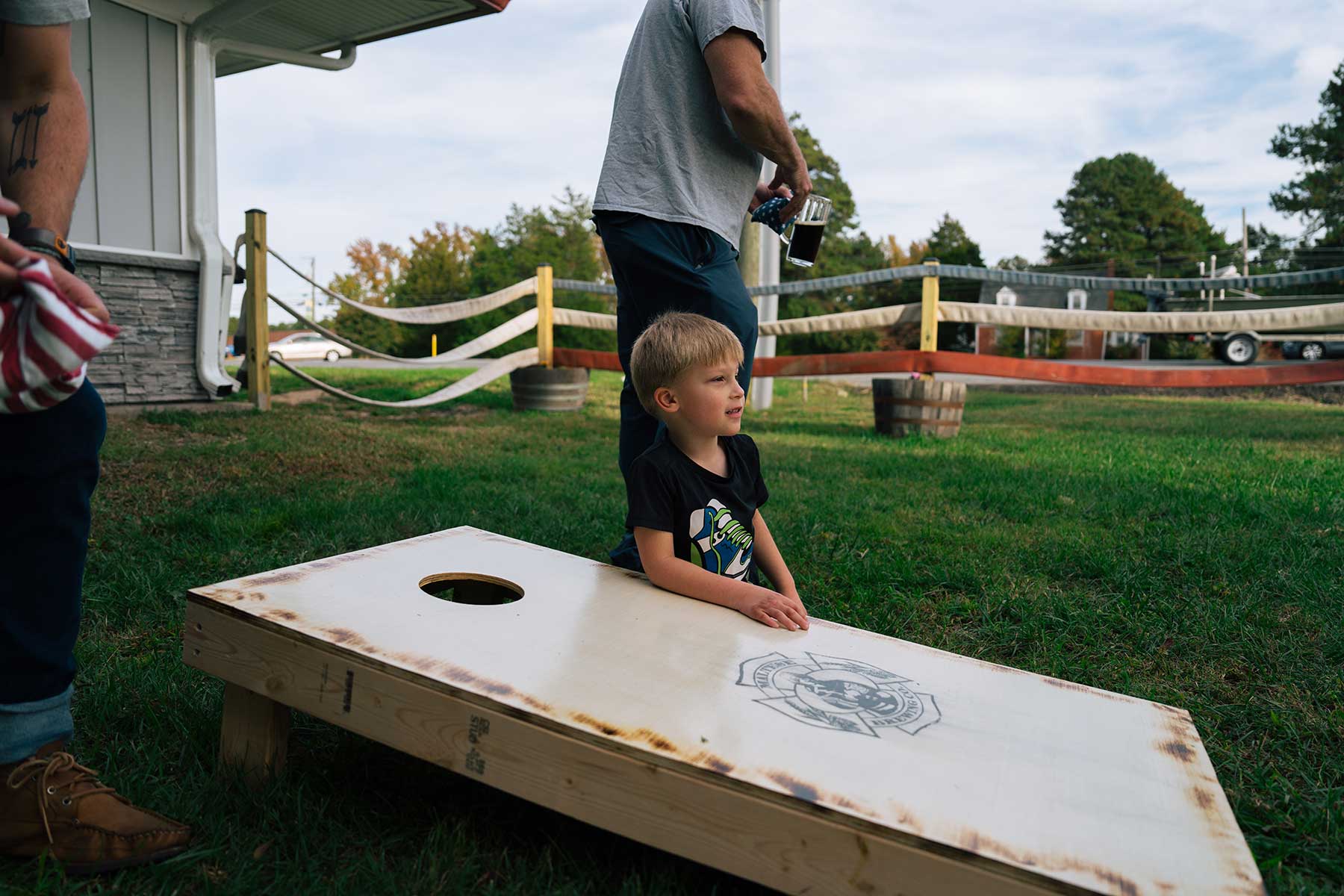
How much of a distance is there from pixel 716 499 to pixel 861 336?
28888mm

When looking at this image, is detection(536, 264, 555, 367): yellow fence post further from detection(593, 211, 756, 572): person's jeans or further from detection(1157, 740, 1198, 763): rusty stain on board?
detection(1157, 740, 1198, 763): rusty stain on board

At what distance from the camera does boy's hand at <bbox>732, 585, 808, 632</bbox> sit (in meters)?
1.92

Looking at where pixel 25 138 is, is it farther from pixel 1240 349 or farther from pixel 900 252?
pixel 900 252

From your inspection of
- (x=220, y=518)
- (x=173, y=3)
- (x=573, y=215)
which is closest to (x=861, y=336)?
(x=573, y=215)

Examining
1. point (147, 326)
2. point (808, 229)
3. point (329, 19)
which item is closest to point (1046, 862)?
point (808, 229)

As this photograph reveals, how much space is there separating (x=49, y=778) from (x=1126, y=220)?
59.6 meters

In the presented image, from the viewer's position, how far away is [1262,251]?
47.1m

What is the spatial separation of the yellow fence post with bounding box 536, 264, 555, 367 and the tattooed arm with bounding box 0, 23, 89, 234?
22.8ft

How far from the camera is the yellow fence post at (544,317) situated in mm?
8609

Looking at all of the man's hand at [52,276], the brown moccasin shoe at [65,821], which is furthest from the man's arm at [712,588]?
the man's hand at [52,276]

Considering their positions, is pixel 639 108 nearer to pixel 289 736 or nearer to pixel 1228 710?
pixel 289 736

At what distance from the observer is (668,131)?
257 centimetres

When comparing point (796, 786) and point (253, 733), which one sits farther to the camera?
point (253, 733)


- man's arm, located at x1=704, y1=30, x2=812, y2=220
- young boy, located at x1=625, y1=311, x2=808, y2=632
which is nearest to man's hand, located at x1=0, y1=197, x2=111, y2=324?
young boy, located at x1=625, y1=311, x2=808, y2=632
